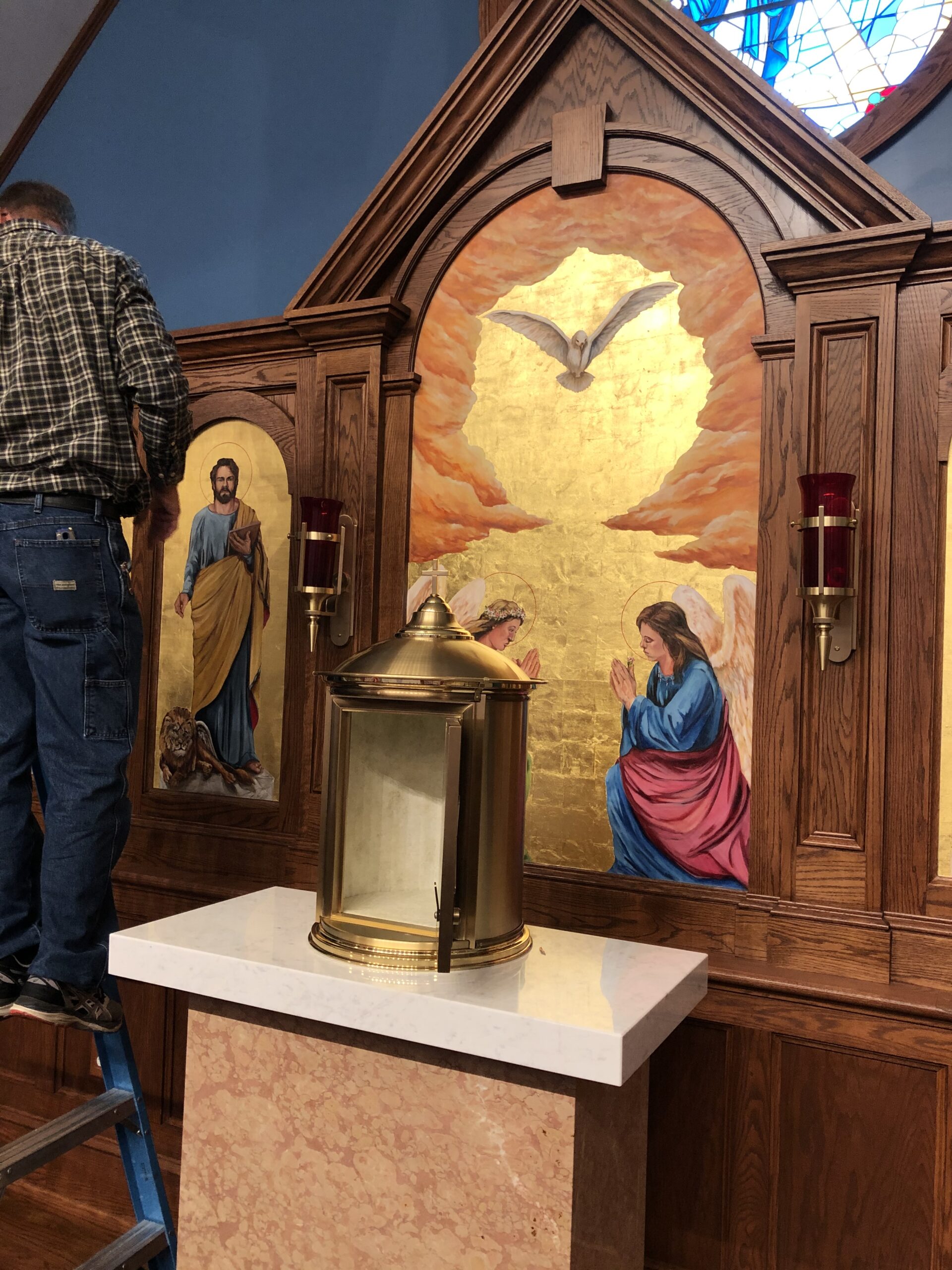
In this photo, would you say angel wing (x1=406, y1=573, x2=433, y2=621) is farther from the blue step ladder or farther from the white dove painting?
the blue step ladder

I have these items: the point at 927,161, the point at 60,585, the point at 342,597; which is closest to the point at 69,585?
the point at 60,585

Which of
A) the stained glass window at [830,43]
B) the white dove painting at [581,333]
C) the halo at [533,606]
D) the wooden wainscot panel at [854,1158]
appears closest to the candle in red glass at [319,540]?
the halo at [533,606]

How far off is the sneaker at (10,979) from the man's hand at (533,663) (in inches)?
49.0

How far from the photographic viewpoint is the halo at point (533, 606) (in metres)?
2.50

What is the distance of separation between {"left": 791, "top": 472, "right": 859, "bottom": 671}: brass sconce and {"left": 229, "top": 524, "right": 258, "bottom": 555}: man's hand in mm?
1480

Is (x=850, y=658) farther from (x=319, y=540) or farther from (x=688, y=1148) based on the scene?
(x=319, y=540)

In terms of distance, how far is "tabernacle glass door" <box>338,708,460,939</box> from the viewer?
1782 millimetres

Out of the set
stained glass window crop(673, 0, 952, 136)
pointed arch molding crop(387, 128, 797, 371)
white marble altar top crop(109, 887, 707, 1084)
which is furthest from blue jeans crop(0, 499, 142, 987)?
stained glass window crop(673, 0, 952, 136)

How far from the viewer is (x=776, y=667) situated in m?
2.23

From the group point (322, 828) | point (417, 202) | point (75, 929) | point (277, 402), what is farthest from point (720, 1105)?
point (417, 202)

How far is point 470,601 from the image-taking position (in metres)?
2.56

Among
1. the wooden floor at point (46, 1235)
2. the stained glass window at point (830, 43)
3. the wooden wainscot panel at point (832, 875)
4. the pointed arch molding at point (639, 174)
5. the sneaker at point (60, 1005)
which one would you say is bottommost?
the wooden floor at point (46, 1235)

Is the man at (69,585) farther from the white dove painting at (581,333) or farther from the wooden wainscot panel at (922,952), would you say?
the wooden wainscot panel at (922,952)

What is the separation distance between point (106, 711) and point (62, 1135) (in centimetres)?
81
